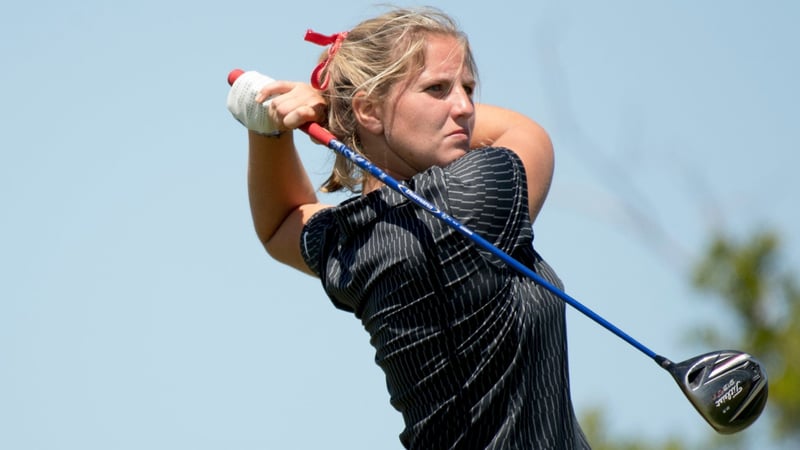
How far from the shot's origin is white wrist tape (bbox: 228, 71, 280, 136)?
4.54 m

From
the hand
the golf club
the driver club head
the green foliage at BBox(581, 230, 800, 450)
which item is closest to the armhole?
the hand

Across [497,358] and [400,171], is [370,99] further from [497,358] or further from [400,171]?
[497,358]

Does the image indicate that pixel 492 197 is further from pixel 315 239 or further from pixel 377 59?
pixel 315 239

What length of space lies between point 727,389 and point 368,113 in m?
1.24

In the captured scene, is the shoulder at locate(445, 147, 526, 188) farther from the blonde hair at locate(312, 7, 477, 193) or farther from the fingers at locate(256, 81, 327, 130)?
the fingers at locate(256, 81, 327, 130)

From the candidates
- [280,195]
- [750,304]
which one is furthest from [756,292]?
[280,195]

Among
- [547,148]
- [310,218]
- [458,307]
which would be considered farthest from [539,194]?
[310,218]

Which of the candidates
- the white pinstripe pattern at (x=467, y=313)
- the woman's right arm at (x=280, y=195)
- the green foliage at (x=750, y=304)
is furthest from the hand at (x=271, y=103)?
the green foliage at (x=750, y=304)

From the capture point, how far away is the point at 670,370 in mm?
4121

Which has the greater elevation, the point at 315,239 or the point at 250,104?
the point at 250,104

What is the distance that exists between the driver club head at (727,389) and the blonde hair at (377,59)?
1.07 metres

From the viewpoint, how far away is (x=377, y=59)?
4320mm

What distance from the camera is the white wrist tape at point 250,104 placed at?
454cm

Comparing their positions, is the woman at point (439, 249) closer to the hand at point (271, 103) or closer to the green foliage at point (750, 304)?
the hand at point (271, 103)
